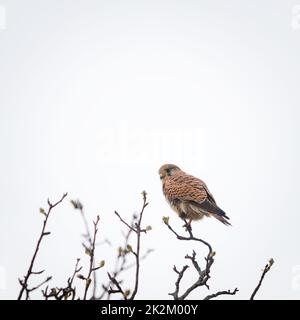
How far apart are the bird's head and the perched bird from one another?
145mm

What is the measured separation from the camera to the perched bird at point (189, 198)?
18.0ft

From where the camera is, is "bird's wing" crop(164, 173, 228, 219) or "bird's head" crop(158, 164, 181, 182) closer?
"bird's wing" crop(164, 173, 228, 219)

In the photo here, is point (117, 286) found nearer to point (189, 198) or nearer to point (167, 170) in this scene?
point (189, 198)

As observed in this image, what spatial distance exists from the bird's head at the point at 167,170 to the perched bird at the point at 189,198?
0.15 metres

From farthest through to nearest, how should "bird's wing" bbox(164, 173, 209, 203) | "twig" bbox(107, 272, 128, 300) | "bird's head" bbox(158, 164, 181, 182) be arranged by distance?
"bird's head" bbox(158, 164, 181, 182), "bird's wing" bbox(164, 173, 209, 203), "twig" bbox(107, 272, 128, 300)

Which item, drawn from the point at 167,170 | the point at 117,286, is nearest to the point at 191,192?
the point at 167,170

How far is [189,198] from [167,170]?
3.47ft

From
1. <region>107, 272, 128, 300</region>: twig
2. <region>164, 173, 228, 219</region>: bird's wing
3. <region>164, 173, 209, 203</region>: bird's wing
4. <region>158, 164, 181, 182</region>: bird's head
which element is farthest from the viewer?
<region>158, 164, 181, 182</region>: bird's head

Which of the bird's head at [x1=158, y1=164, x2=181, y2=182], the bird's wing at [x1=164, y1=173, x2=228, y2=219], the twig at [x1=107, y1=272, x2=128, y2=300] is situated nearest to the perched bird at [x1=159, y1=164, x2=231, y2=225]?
the bird's wing at [x1=164, y1=173, x2=228, y2=219]

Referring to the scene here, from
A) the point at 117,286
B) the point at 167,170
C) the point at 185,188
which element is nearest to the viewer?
the point at 117,286

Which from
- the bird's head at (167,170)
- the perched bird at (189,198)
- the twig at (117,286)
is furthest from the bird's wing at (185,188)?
the twig at (117,286)

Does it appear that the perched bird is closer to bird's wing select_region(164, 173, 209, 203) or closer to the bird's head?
bird's wing select_region(164, 173, 209, 203)

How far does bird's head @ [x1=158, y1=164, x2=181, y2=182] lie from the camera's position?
21.8 feet

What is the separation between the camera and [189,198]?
5.76 meters
